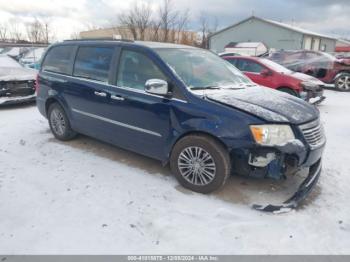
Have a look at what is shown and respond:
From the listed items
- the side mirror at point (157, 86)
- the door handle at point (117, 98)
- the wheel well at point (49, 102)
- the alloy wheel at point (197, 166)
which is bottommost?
the alloy wheel at point (197, 166)

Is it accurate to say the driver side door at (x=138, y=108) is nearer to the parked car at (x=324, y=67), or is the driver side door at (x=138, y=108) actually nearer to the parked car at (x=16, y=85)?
the parked car at (x=16, y=85)

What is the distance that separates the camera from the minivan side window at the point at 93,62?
14.2 feet

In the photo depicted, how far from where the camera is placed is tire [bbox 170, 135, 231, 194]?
11.0ft

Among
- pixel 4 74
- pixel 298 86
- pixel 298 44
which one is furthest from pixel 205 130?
pixel 298 44

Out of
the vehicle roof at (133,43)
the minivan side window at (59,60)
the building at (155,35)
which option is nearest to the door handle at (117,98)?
the vehicle roof at (133,43)

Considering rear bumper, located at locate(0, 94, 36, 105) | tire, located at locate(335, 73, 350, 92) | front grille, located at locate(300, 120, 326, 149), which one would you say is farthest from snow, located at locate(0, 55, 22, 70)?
tire, located at locate(335, 73, 350, 92)

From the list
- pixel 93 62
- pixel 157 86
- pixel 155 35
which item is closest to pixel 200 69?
pixel 157 86

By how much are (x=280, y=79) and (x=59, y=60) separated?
18.6 feet

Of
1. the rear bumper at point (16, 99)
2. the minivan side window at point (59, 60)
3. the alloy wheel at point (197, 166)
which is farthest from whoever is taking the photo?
the rear bumper at point (16, 99)

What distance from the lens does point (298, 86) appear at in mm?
8117

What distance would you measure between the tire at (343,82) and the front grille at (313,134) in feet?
31.3

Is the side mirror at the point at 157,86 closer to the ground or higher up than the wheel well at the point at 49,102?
higher up

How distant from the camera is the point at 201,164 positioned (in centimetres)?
352

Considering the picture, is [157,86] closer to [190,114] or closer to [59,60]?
[190,114]
